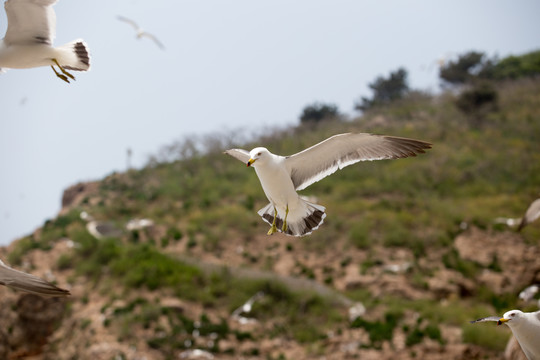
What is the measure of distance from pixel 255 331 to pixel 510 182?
37.1 ft

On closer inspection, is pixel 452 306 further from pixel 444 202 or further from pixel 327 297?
pixel 444 202

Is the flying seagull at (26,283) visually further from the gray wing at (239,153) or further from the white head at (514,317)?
the white head at (514,317)

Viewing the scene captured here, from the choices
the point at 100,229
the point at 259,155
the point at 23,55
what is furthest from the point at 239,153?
the point at 100,229

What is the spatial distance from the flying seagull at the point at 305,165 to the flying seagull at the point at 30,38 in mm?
1891

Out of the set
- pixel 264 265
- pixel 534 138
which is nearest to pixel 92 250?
pixel 264 265

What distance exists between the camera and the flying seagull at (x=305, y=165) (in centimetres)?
532

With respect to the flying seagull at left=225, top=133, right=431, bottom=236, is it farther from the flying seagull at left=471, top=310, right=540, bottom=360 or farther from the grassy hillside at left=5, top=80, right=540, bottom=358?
the grassy hillside at left=5, top=80, right=540, bottom=358

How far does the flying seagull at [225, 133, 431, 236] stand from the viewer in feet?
17.4

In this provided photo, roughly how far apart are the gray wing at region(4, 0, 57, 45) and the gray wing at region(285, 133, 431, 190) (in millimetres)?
2553

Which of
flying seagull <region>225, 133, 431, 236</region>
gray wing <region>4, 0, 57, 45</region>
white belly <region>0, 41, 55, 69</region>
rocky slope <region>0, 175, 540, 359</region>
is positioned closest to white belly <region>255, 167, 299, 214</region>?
flying seagull <region>225, 133, 431, 236</region>

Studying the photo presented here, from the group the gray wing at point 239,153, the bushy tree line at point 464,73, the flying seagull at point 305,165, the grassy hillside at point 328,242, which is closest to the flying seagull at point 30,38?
the gray wing at point 239,153

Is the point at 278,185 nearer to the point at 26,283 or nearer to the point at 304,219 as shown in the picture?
the point at 304,219

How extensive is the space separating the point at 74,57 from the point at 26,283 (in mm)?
2345

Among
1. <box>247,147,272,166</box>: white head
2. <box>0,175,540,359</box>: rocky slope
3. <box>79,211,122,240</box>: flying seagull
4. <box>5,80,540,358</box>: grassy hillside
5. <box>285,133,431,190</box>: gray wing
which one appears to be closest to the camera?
<box>247,147,272,166</box>: white head
